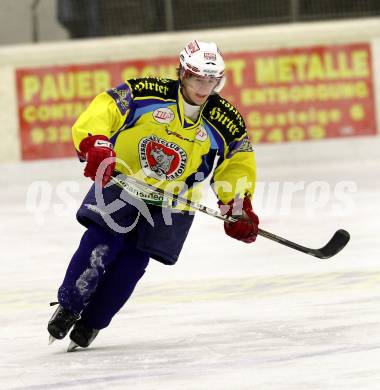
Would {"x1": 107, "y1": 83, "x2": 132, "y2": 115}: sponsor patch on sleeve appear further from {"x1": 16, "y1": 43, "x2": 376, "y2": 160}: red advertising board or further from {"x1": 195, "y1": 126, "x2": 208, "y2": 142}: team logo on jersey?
{"x1": 16, "y1": 43, "x2": 376, "y2": 160}: red advertising board

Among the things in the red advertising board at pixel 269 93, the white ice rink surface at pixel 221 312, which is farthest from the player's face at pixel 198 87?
the red advertising board at pixel 269 93

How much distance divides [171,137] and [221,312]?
2.68ft

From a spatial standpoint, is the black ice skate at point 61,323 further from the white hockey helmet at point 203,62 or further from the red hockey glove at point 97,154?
the white hockey helmet at point 203,62

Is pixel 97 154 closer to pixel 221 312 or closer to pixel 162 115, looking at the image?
pixel 162 115

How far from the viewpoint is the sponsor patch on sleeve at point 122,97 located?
11.8 ft

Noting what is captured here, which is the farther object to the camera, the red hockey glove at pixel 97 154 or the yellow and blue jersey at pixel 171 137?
the yellow and blue jersey at pixel 171 137

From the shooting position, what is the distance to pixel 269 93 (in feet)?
38.8

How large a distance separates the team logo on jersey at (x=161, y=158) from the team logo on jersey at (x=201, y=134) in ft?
0.24

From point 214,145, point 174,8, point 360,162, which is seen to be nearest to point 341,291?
point 214,145

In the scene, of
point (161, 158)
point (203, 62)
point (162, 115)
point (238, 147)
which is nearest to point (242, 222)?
point (238, 147)

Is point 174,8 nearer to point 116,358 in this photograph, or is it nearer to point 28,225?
point 28,225

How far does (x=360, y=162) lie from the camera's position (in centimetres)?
1040

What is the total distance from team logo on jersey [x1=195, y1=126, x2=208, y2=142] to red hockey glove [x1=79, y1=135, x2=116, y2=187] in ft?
1.25

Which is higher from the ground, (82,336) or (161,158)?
(161,158)
